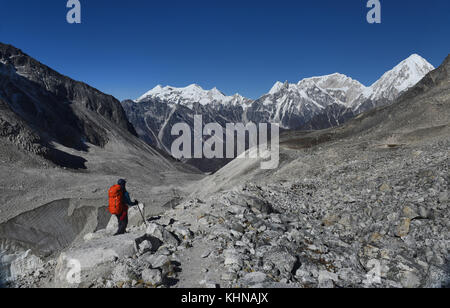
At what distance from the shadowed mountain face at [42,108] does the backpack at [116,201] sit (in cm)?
3840

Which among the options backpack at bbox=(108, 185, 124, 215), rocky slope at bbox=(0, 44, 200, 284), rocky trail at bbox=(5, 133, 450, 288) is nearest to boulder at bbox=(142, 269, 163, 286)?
rocky trail at bbox=(5, 133, 450, 288)

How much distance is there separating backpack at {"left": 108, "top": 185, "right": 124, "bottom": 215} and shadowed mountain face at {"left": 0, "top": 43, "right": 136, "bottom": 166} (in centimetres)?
3840

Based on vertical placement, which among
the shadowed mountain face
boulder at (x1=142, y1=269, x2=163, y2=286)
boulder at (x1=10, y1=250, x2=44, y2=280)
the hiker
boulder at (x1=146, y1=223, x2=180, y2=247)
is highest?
the shadowed mountain face

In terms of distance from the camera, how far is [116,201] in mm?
8141

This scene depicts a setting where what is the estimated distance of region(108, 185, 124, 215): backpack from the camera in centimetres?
803

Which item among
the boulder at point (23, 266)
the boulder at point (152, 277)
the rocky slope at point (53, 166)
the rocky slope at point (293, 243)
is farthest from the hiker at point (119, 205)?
the boulder at point (152, 277)

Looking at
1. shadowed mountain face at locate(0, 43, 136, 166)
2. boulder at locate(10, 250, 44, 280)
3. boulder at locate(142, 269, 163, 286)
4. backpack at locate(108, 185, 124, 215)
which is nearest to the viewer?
boulder at locate(142, 269, 163, 286)

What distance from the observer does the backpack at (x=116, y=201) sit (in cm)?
803

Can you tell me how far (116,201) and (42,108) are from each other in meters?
67.2

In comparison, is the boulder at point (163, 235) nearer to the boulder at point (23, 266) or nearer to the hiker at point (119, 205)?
the hiker at point (119, 205)

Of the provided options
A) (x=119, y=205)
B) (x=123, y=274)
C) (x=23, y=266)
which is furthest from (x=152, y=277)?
(x=23, y=266)

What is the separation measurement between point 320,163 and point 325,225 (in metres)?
13.5

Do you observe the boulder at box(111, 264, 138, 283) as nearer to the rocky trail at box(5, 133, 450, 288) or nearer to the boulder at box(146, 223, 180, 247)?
the rocky trail at box(5, 133, 450, 288)
